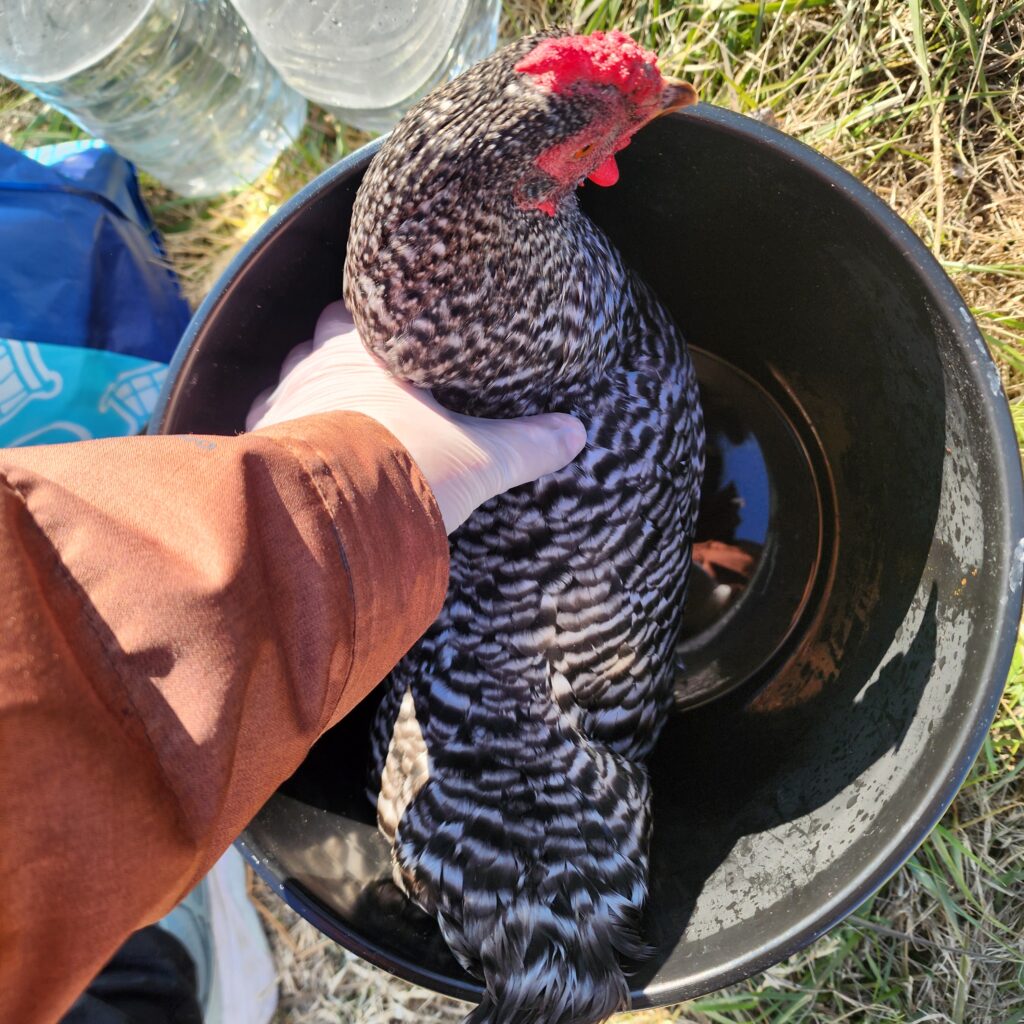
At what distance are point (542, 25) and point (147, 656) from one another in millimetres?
1800

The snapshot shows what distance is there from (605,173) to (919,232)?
38.0 inches

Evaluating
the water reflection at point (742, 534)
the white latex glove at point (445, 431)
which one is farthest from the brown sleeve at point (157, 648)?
the water reflection at point (742, 534)

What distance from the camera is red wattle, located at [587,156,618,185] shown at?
108 cm

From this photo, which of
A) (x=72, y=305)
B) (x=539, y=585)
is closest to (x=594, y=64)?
(x=539, y=585)

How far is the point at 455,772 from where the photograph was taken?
4.15ft

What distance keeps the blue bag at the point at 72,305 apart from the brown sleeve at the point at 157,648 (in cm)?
107

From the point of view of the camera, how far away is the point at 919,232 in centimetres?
170

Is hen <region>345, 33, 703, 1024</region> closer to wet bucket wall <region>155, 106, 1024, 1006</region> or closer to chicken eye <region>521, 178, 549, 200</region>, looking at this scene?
chicken eye <region>521, 178, 549, 200</region>

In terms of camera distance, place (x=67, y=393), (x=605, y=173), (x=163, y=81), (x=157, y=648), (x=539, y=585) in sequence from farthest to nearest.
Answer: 1. (x=163, y=81)
2. (x=67, y=393)
3. (x=539, y=585)
4. (x=605, y=173)
5. (x=157, y=648)

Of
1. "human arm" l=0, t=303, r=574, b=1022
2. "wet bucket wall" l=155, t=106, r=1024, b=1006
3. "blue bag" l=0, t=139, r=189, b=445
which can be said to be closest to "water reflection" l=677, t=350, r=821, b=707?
"wet bucket wall" l=155, t=106, r=1024, b=1006

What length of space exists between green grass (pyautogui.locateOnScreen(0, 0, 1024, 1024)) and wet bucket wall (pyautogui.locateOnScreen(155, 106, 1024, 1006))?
43 cm

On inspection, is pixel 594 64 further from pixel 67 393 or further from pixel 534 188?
pixel 67 393

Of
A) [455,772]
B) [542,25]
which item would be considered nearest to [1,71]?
[542,25]

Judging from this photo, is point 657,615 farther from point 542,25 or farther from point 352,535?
point 542,25
